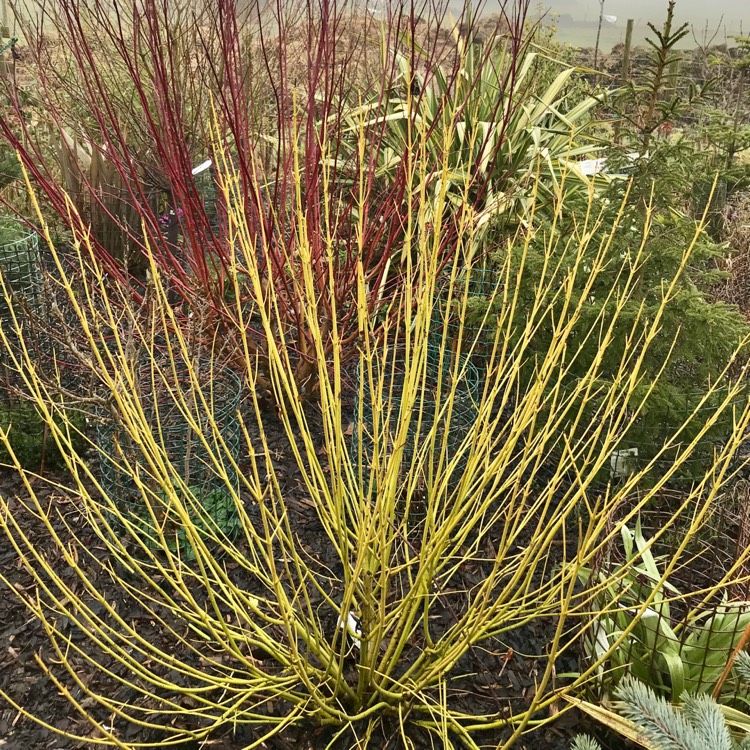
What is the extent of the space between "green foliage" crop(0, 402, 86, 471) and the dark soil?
11.8 inches

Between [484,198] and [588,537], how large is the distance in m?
3.59

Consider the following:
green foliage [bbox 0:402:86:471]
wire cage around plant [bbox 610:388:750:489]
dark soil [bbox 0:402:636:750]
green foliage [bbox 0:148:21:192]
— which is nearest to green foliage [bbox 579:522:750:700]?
dark soil [bbox 0:402:636:750]

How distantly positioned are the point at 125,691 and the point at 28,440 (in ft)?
4.03

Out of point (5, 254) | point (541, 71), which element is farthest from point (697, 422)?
point (541, 71)

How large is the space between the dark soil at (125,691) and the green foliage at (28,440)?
0.99 feet

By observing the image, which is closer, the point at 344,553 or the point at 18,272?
the point at 344,553

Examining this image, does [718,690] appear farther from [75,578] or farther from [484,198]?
[484,198]

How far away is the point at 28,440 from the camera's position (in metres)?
2.72

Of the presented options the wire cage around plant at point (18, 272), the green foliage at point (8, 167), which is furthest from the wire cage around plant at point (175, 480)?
the green foliage at point (8, 167)

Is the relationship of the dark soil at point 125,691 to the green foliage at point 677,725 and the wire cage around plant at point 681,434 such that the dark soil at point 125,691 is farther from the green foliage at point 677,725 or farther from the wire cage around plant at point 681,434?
the wire cage around plant at point 681,434

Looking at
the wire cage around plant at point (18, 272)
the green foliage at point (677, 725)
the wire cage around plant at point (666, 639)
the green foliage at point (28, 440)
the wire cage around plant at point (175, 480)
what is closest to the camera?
the green foliage at point (677, 725)

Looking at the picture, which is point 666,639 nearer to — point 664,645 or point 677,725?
point 664,645

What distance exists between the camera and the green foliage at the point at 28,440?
2709 mm

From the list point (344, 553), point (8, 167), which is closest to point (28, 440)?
point (344, 553)
